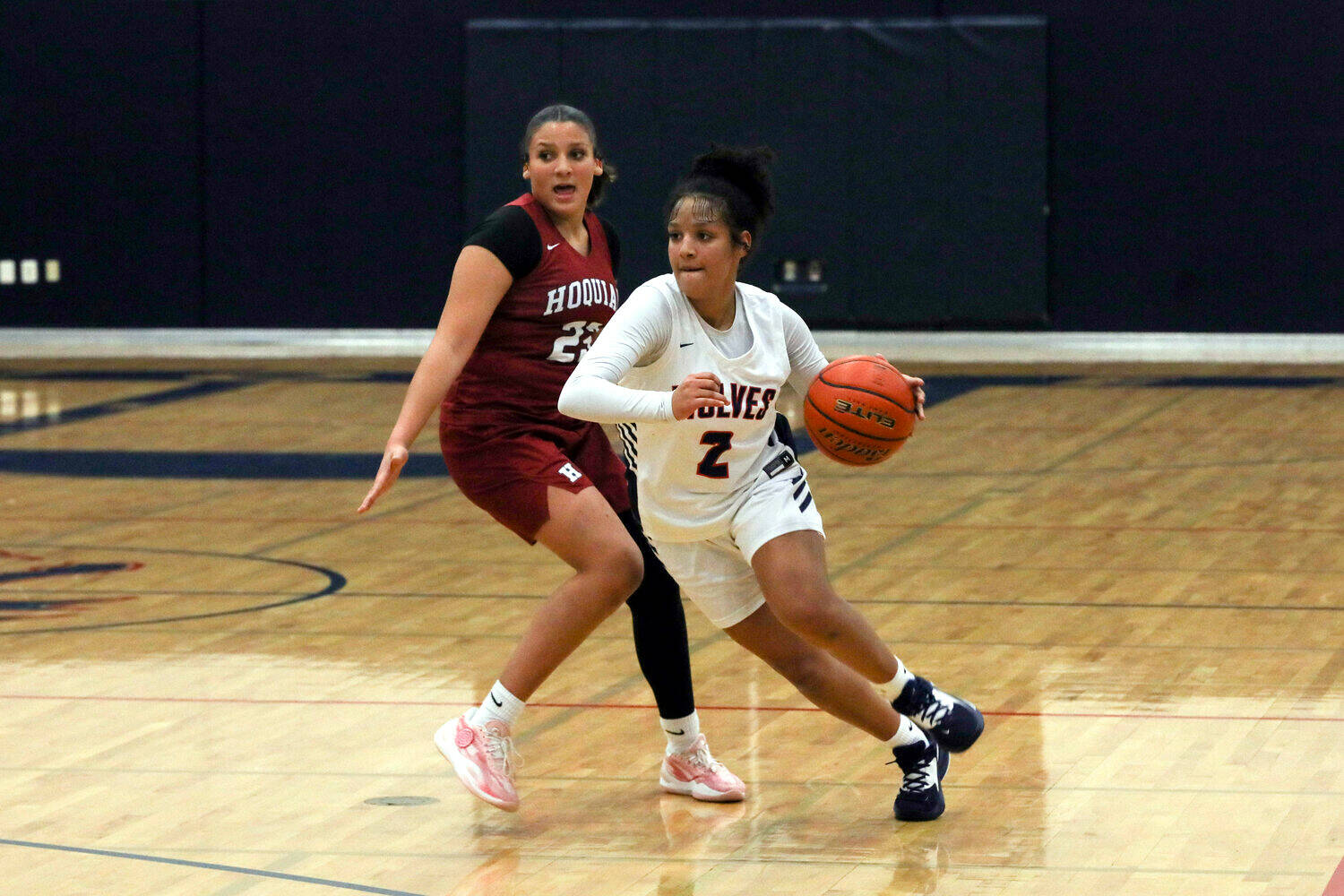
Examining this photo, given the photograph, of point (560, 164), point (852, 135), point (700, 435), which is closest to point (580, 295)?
point (560, 164)

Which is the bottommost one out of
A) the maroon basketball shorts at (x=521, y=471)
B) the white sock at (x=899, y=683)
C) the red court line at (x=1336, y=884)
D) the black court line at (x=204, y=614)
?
the black court line at (x=204, y=614)

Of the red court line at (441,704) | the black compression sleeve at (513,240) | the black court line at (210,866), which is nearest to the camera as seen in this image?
the black court line at (210,866)

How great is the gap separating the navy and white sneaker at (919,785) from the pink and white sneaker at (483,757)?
0.76 m

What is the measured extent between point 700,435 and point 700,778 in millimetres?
769

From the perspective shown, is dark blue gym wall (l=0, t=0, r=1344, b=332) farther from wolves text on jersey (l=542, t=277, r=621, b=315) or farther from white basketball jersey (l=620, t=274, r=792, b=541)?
white basketball jersey (l=620, t=274, r=792, b=541)

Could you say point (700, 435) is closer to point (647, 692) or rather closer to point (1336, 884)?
point (1336, 884)

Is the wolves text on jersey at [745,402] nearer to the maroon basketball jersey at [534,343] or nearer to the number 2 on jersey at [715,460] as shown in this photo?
the number 2 on jersey at [715,460]

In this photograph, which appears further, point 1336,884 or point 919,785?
point 919,785

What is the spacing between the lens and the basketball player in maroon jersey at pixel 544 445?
13.2 feet

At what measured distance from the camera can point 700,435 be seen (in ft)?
12.5

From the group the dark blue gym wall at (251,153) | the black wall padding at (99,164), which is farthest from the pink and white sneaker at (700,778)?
the black wall padding at (99,164)

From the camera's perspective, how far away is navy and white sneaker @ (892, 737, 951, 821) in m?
3.95

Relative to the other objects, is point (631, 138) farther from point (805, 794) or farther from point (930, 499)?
point (805, 794)

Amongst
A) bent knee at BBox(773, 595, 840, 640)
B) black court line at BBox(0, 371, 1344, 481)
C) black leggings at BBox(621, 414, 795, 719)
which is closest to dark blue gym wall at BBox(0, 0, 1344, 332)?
black court line at BBox(0, 371, 1344, 481)
